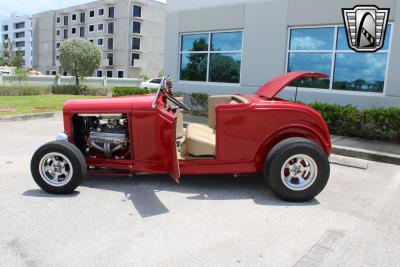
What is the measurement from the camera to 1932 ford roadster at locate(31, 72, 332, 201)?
454cm

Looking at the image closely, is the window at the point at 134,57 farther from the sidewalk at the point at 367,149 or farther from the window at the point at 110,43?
the sidewalk at the point at 367,149

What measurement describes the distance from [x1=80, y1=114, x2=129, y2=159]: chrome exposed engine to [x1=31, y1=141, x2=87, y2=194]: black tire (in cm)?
47

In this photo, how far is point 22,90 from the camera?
76.0ft

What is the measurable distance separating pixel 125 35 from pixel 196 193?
2301 inches

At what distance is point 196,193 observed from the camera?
15.9 feet

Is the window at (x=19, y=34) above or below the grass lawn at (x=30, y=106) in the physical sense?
above

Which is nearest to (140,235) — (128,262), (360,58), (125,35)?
(128,262)

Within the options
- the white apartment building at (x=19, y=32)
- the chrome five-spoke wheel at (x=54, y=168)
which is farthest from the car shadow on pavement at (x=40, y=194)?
the white apartment building at (x=19, y=32)

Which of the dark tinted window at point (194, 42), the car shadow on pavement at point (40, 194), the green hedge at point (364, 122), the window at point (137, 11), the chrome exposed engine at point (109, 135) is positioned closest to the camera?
the car shadow on pavement at point (40, 194)

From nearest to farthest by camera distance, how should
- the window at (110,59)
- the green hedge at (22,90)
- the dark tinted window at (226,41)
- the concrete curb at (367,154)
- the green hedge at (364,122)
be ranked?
the concrete curb at (367,154) → the green hedge at (364,122) → the dark tinted window at (226,41) → the green hedge at (22,90) → the window at (110,59)

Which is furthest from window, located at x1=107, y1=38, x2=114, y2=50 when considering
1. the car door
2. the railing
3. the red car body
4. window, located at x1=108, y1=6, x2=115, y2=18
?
the car door

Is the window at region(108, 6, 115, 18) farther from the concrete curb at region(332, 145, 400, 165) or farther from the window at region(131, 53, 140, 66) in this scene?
the concrete curb at region(332, 145, 400, 165)

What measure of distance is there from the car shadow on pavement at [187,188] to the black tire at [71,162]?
46 cm

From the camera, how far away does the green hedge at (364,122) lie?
8.18 metres
